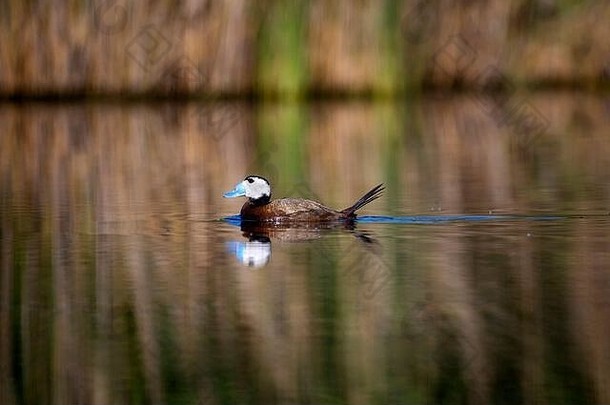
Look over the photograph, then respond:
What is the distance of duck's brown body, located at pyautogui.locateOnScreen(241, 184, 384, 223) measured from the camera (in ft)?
26.6

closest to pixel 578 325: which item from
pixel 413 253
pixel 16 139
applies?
pixel 413 253

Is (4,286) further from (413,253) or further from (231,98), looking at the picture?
(231,98)

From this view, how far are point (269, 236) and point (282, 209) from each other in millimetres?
502

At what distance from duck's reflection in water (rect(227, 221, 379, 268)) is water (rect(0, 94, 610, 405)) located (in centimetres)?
2

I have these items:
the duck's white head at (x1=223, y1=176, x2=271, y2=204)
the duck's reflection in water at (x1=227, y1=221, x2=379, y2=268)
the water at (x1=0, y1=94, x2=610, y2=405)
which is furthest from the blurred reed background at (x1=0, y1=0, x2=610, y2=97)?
the duck's reflection in water at (x1=227, y1=221, x2=379, y2=268)

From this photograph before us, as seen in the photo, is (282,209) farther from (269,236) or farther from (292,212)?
(269,236)

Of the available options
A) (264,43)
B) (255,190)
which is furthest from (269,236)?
(264,43)

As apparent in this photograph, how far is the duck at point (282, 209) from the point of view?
8.12m

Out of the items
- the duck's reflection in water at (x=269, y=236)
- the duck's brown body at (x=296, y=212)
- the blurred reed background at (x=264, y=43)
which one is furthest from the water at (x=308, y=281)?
the blurred reed background at (x=264, y=43)

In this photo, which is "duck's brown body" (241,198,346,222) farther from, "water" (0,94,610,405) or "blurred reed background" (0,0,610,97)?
"blurred reed background" (0,0,610,97)

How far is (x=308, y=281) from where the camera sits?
606 centimetres

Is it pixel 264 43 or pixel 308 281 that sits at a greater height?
pixel 264 43

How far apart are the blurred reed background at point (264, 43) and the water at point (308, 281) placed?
4679mm

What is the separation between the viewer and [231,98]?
18188 millimetres
